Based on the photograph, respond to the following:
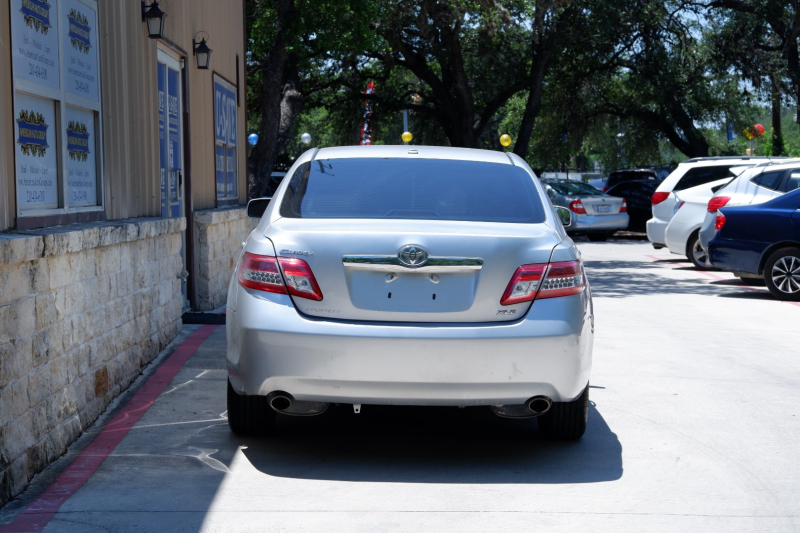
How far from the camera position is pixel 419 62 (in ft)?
101

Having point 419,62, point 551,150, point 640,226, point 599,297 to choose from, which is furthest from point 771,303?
point 551,150

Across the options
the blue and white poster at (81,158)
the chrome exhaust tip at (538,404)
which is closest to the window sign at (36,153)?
the blue and white poster at (81,158)

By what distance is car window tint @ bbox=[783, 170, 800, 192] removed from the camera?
540 inches

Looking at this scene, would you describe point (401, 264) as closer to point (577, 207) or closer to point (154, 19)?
point (154, 19)

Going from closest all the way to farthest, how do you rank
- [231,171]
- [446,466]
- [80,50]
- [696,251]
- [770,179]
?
[446,466] < [80,50] < [770,179] < [231,171] < [696,251]

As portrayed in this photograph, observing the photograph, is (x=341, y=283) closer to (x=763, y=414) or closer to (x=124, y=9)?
(x=763, y=414)

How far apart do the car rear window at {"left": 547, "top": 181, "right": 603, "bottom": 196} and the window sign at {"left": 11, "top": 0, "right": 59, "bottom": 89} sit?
20.1 meters

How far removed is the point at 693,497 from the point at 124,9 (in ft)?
18.0

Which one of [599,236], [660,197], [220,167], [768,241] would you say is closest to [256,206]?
[220,167]

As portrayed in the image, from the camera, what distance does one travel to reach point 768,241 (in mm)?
12547

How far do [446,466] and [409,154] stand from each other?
1808mm

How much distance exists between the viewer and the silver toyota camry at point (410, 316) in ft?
15.8

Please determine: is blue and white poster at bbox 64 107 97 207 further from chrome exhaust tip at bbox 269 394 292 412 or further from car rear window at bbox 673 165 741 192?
car rear window at bbox 673 165 741 192

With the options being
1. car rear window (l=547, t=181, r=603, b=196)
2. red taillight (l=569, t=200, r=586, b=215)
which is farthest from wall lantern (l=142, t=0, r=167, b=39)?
car rear window (l=547, t=181, r=603, b=196)
